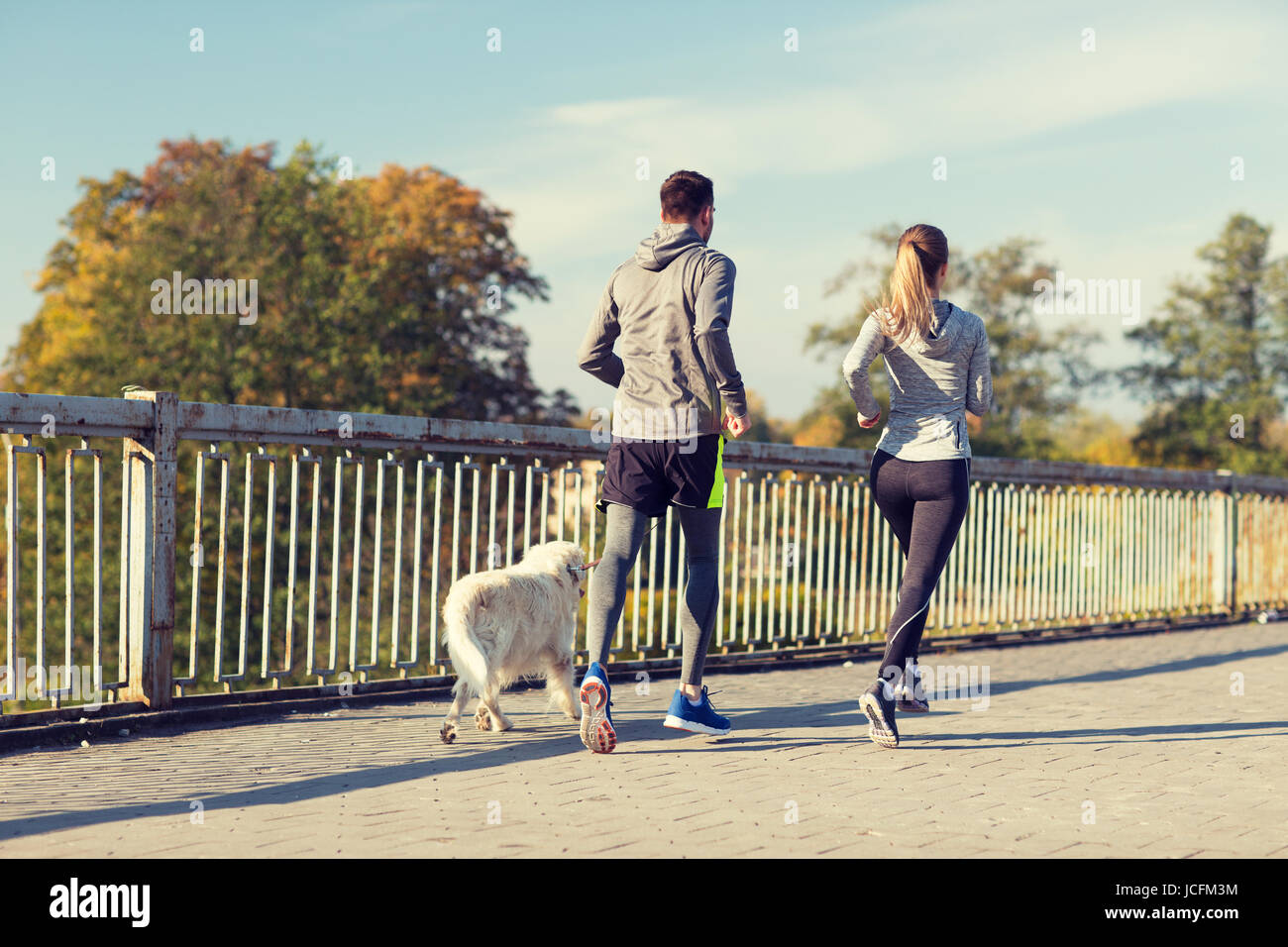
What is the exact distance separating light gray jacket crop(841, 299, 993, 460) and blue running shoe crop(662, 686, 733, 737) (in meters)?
1.35

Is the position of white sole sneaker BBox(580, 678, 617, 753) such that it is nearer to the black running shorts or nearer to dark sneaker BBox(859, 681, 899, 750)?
the black running shorts

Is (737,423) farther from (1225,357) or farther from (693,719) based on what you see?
(1225,357)

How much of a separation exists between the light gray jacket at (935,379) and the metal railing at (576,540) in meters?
1.22

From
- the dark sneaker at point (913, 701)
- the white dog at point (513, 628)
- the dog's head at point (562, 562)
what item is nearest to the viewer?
the white dog at point (513, 628)

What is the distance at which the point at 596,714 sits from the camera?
16.4ft

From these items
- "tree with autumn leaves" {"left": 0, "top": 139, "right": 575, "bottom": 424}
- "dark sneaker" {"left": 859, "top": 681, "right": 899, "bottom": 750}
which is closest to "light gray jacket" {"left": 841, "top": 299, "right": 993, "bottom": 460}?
"dark sneaker" {"left": 859, "top": 681, "right": 899, "bottom": 750}

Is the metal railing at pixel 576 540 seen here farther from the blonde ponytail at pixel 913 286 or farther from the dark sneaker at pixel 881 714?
the blonde ponytail at pixel 913 286

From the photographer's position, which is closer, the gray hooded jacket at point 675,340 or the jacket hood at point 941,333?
the gray hooded jacket at point 675,340

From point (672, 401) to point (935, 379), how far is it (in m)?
1.14

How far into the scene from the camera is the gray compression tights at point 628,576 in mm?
5215

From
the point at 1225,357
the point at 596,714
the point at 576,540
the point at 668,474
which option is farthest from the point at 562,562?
the point at 1225,357

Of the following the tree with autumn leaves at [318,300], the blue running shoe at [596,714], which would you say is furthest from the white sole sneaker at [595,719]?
the tree with autumn leaves at [318,300]

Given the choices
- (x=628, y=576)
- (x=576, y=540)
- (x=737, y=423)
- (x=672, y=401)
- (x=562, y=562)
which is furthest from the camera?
(x=576, y=540)

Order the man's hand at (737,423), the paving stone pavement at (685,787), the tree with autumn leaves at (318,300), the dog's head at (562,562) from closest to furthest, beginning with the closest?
the paving stone pavement at (685,787) → the man's hand at (737,423) → the dog's head at (562,562) → the tree with autumn leaves at (318,300)
